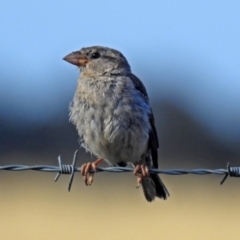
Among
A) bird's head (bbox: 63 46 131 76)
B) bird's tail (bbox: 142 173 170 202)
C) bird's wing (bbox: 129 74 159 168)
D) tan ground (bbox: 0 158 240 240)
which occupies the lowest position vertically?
tan ground (bbox: 0 158 240 240)

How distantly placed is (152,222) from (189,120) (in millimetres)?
27620

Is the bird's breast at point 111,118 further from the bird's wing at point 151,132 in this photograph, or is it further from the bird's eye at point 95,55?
the bird's eye at point 95,55

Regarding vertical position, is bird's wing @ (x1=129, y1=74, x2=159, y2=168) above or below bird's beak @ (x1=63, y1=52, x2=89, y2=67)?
below

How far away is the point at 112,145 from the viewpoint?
10.1m

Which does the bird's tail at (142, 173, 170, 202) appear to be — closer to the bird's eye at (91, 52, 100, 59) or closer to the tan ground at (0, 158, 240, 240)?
the bird's eye at (91, 52, 100, 59)

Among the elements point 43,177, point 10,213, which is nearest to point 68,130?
point 43,177

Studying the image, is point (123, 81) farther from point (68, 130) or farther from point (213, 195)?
point (68, 130)

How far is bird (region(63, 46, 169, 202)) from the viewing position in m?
9.91

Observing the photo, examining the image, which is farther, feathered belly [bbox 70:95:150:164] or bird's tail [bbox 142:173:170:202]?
bird's tail [bbox 142:173:170:202]

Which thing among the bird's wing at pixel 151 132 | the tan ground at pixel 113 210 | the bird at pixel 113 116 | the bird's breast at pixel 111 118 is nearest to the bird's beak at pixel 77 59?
the bird at pixel 113 116

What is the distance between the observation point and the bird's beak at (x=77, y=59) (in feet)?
34.5

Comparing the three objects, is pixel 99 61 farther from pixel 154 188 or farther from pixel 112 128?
pixel 154 188

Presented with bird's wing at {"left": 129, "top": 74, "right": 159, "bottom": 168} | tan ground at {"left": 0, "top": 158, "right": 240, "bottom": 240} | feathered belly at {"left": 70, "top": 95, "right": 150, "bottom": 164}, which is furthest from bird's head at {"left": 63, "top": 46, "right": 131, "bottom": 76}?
tan ground at {"left": 0, "top": 158, "right": 240, "bottom": 240}

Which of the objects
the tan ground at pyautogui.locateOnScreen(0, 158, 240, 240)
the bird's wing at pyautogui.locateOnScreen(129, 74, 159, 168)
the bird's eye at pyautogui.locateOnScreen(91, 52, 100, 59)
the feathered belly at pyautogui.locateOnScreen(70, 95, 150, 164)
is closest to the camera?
the feathered belly at pyautogui.locateOnScreen(70, 95, 150, 164)
